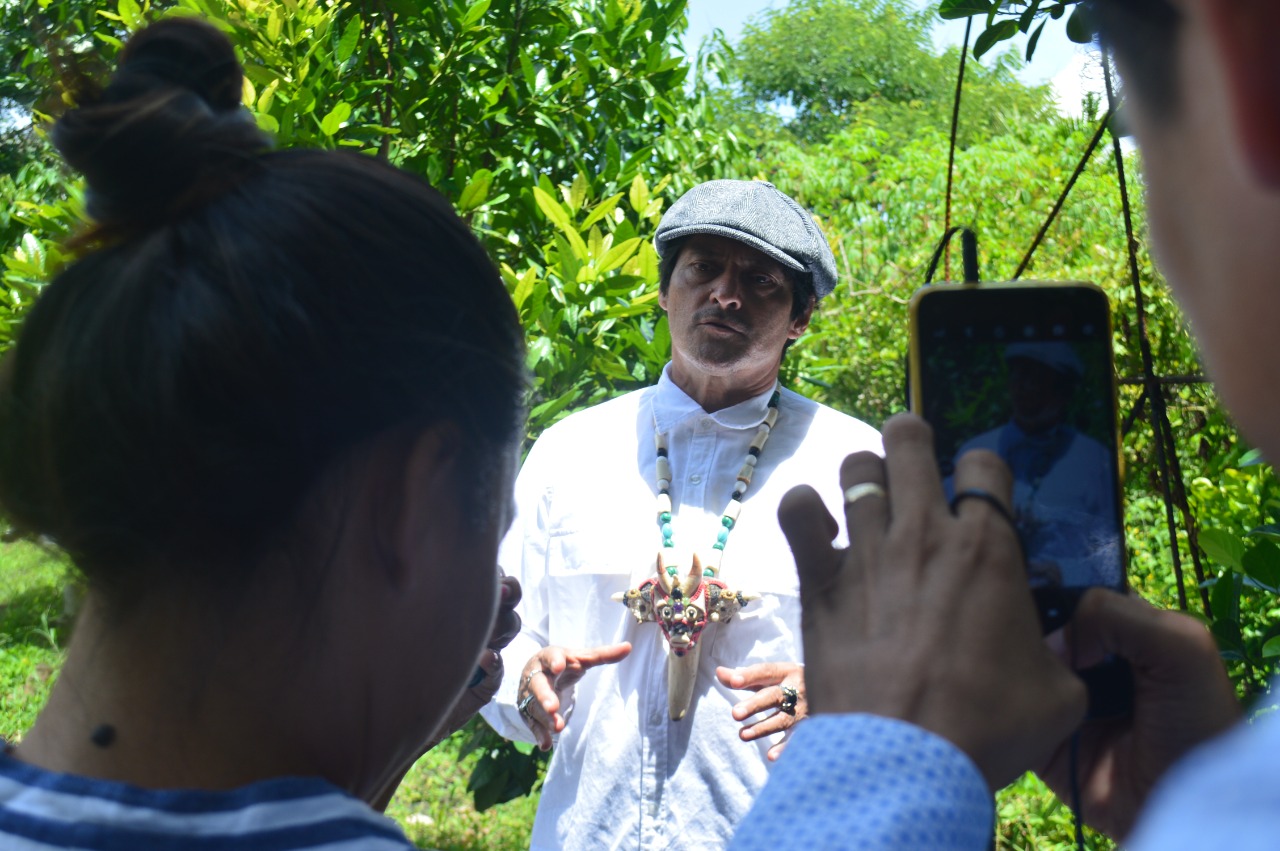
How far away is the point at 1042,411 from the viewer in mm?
1008

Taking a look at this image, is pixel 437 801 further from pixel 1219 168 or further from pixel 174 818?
pixel 1219 168

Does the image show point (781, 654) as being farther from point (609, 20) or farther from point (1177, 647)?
point (609, 20)

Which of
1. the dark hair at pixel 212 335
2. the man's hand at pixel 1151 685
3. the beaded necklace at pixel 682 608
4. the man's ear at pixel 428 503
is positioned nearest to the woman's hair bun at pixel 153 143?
the dark hair at pixel 212 335

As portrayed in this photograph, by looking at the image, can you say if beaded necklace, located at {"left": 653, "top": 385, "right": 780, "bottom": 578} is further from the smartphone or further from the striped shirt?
the striped shirt

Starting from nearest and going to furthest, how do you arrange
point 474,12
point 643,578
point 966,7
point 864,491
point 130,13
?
1. point 864,491
2. point 966,7
3. point 643,578
4. point 130,13
5. point 474,12

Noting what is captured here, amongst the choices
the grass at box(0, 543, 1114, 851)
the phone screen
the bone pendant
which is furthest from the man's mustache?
the phone screen

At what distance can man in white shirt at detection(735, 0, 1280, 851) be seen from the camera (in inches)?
19.4

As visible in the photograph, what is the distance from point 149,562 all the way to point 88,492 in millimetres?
71

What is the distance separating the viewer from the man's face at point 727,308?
119 inches

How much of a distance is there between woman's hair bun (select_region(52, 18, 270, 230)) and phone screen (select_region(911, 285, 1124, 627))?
0.60 meters

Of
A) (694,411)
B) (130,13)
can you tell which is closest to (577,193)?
(694,411)

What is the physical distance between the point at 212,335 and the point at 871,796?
56 cm

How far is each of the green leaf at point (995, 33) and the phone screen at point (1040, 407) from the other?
45.5 inches

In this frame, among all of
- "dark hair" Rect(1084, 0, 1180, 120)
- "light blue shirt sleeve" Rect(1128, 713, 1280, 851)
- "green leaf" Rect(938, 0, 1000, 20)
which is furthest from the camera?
"green leaf" Rect(938, 0, 1000, 20)
